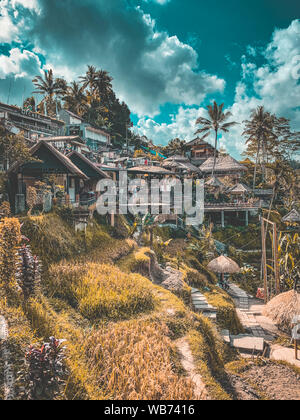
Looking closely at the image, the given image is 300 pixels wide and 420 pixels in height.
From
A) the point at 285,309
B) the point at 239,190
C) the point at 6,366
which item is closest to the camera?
the point at 6,366

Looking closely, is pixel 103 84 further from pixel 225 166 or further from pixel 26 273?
pixel 26 273

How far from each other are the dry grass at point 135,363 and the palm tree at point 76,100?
149 feet

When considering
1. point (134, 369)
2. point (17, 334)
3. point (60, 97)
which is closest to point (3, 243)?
point (17, 334)

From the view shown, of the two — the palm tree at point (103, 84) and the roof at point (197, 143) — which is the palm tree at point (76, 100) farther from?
the roof at point (197, 143)

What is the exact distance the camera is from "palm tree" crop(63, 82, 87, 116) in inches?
1783

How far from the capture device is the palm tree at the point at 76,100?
45281 mm

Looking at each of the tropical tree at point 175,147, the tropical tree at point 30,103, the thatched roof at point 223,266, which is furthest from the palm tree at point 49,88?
the thatched roof at point 223,266

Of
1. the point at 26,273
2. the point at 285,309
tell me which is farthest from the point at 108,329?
the point at 285,309

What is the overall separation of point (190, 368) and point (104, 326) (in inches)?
104

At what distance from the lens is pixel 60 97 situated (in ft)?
147

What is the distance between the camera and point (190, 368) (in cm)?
650

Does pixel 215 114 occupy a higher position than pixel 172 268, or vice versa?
pixel 215 114
